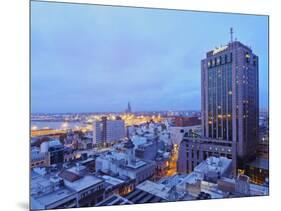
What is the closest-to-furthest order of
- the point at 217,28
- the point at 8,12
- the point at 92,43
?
the point at 8,12 < the point at 92,43 < the point at 217,28

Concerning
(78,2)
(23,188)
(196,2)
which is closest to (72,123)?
(23,188)

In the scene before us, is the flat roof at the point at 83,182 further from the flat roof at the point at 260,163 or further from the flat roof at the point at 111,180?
the flat roof at the point at 260,163

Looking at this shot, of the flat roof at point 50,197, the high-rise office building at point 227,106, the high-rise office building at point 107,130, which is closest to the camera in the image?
the flat roof at point 50,197

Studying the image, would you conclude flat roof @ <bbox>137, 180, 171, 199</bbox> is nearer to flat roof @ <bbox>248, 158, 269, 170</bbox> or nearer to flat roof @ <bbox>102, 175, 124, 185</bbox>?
flat roof @ <bbox>102, 175, 124, 185</bbox>

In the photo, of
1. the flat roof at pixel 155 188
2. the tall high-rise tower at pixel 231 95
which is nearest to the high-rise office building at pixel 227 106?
the tall high-rise tower at pixel 231 95

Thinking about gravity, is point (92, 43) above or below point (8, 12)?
below

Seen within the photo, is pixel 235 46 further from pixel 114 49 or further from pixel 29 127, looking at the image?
pixel 29 127

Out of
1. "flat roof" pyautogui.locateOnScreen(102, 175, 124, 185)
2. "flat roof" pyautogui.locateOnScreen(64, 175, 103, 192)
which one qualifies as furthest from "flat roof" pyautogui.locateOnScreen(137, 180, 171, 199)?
"flat roof" pyautogui.locateOnScreen(64, 175, 103, 192)
